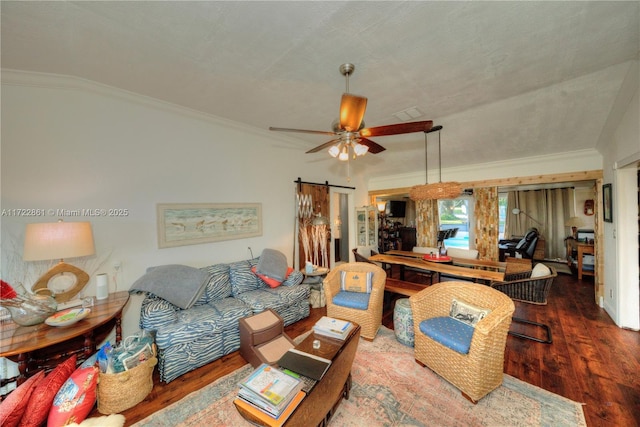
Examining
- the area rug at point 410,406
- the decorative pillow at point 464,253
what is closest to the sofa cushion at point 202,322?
the area rug at point 410,406

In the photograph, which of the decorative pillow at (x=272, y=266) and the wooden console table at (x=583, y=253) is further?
the wooden console table at (x=583, y=253)

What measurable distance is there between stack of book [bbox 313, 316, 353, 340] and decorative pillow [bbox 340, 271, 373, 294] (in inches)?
39.8

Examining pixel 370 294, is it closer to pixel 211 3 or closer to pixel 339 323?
pixel 339 323

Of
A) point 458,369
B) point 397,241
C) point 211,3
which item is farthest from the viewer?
point 397,241

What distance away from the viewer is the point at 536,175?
14.3 ft

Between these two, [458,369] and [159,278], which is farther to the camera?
[159,278]

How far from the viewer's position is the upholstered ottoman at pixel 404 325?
2689 mm

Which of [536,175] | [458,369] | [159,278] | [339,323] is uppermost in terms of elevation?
[536,175]

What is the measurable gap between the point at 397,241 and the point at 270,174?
5729 mm

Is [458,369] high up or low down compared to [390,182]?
down

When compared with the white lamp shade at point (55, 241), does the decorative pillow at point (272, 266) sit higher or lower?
lower

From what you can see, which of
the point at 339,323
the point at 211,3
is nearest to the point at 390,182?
the point at 339,323

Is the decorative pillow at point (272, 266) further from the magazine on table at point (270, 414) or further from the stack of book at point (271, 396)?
the magazine on table at point (270, 414)

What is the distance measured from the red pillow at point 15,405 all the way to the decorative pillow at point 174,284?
0.97m
